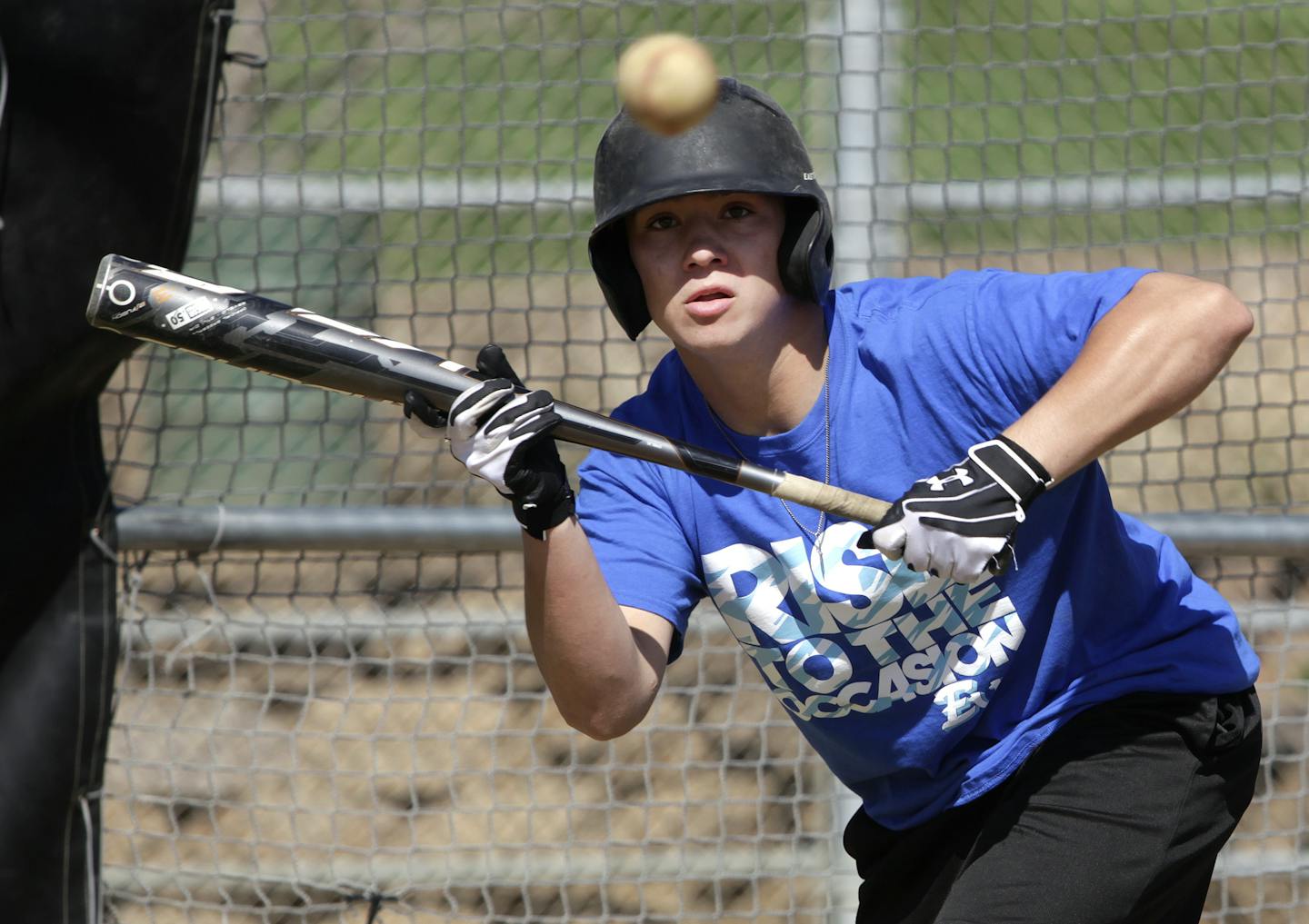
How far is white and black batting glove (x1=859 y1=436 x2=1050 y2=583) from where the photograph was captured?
1.86 meters

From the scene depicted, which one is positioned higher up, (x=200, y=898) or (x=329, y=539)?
(x=329, y=539)

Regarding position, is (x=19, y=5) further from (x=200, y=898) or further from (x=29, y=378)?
(x=200, y=898)

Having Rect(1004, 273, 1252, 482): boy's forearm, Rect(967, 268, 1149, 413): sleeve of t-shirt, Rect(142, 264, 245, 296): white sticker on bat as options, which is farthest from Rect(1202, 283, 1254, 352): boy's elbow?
Rect(142, 264, 245, 296): white sticker on bat

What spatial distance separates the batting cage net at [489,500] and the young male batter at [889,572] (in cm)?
122

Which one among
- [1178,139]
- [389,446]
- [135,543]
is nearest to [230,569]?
[389,446]

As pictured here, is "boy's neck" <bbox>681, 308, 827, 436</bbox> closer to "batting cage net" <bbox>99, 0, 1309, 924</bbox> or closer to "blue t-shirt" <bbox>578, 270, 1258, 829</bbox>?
"blue t-shirt" <bbox>578, 270, 1258, 829</bbox>

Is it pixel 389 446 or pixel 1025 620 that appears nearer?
pixel 1025 620

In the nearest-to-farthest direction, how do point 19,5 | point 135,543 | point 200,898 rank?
1. point 19,5
2. point 135,543
3. point 200,898

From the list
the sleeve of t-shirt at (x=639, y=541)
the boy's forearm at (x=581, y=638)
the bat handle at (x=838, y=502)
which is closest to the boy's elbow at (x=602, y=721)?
the boy's forearm at (x=581, y=638)

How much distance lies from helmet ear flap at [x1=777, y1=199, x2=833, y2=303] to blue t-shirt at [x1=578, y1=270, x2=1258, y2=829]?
0.40 ft

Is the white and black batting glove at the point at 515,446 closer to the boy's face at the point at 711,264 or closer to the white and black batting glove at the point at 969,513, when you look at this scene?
the boy's face at the point at 711,264

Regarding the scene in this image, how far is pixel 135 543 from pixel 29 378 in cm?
51

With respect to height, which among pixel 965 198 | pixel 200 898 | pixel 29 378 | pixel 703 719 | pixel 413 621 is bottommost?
pixel 200 898

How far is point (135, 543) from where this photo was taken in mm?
3287
